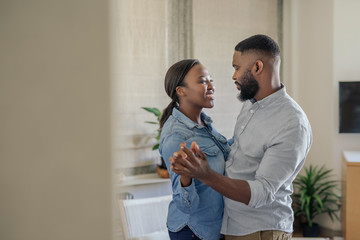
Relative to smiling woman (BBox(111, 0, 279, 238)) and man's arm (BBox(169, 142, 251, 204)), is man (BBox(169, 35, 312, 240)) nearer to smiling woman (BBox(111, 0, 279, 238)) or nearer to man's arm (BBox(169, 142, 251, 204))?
man's arm (BBox(169, 142, 251, 204))

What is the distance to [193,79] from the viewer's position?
1.55 meters

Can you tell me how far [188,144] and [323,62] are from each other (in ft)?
10.3

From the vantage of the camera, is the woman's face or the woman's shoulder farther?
the woman's face

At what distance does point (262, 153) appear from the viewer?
129 centimetres


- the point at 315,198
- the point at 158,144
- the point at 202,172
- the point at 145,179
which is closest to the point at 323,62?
the point at 315,198

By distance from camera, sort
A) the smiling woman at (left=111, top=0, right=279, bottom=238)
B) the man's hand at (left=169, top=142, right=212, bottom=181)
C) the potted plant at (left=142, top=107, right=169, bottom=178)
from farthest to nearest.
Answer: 1. the smiling woman at (left=111, top=0, right=279, bottom=238)
2. the potted plant at (left=142, top=107, right=169, bottom=178)
3. the man's hand at (left=169, top=142, right=212, bottom=181)

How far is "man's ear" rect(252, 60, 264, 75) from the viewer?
4.55ft

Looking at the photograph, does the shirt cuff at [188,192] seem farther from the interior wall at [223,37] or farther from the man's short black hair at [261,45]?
the interior wall at [223,37]

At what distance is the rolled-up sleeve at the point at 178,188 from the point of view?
129 cm

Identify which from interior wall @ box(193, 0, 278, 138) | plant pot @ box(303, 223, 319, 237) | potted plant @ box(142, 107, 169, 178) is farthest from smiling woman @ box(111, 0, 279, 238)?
plant pot @ box(303, 223, 319, 237)

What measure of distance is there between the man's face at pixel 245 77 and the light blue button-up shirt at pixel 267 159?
46 mm

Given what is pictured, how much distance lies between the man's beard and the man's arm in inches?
14.5

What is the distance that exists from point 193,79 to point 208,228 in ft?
1.82

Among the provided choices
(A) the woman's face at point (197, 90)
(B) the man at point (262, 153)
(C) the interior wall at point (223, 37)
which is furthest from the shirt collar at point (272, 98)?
(C) the interior wall at point (223, 37)
